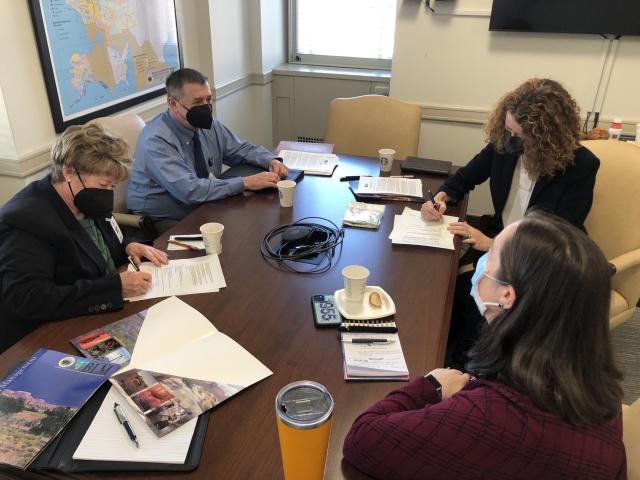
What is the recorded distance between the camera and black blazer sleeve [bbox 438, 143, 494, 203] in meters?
2.06

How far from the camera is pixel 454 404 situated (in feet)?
2.81

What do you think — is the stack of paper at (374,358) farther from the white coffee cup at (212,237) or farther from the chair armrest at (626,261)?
the chair armrest at (626,261)

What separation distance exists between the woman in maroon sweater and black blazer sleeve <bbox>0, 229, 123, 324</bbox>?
779 mm

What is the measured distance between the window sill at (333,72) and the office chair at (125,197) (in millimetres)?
1728

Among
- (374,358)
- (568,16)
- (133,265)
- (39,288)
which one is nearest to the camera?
(374,358)

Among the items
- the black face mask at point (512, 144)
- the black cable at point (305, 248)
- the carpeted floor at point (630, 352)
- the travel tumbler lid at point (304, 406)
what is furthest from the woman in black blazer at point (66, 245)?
the carpeted floor at point (630, 352)

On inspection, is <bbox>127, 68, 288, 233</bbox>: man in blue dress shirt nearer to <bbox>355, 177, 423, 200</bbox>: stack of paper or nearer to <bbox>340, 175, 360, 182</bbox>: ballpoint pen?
<bbox>340, 175, 360, 182</bbox>: ballpoint pen

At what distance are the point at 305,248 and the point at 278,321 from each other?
0.40 meters

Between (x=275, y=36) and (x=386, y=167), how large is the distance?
2.08m

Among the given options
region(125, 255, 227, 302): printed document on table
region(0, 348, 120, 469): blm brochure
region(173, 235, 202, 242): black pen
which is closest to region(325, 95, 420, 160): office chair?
region(173, 235, 202, 242): black pen

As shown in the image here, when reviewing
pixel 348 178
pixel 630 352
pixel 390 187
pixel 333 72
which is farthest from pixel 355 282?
pixel 333 72

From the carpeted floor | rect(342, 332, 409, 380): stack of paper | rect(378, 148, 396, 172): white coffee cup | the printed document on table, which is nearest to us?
rect(342, 332, 409, 380): stack of paper

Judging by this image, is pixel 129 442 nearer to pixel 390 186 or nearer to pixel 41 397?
pixel 41 397

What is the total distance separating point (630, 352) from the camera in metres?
2.40
